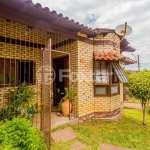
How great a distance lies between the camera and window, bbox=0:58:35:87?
5.29 m

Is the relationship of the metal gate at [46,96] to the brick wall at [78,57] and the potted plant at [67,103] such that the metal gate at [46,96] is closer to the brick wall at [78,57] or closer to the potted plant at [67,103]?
the potted plant at [67,103]

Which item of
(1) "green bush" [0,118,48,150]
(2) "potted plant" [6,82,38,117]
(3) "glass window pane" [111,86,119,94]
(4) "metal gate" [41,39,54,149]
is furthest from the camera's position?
(3) "glass window pane" [111,86,119,94]

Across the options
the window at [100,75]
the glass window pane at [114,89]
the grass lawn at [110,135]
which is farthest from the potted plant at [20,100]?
the glass window pane at [114,89]

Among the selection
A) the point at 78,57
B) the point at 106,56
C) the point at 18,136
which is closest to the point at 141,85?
the point at 106,56

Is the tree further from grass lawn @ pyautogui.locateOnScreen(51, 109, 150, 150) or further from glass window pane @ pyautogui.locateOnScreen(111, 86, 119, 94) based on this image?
grass lawn @ pyautogui.locateOnScreen(51, 109, 150, 150)

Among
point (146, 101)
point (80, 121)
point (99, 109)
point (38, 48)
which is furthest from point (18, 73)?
point (146, 101)

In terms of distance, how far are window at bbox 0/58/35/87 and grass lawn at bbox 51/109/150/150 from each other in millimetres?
3063

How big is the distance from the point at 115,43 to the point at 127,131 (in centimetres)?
428

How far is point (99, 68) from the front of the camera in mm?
6152

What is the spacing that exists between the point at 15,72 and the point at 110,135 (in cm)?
468

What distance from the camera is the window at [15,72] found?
529cm

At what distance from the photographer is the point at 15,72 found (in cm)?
574

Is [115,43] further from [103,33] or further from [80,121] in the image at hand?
[80,121]

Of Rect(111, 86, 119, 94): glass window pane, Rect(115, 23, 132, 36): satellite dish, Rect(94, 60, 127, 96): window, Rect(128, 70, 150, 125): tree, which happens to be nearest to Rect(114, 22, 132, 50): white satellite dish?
Rect(115, 23, 132, 36): satellite dish
